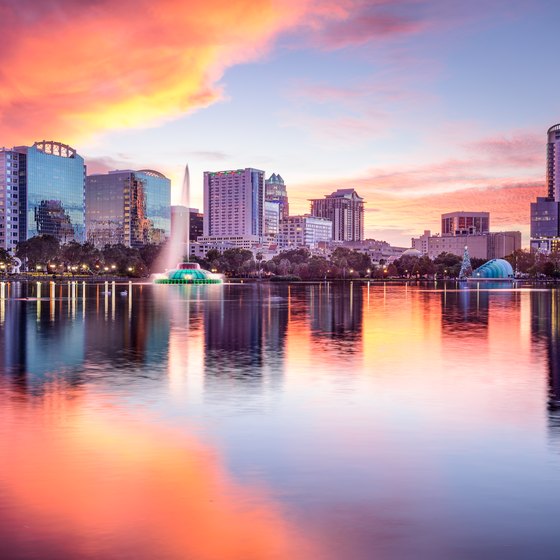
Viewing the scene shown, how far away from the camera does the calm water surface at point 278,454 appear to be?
8156 millimetres

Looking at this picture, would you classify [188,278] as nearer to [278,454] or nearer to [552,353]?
[552,353]

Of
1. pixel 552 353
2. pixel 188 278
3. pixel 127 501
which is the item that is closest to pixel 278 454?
pixel 127 501

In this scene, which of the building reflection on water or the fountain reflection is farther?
the building reflection on water

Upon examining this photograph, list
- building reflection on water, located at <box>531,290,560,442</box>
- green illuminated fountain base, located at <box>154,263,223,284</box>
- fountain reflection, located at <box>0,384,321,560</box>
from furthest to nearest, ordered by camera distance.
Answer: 1. green illuminated fountain base, located at <box>154,263,223,284</box>
2. building reflection on water, located at <box>531,290,560,442</box>
3. fountain reflection, located at <box>0,384,321,560</box>

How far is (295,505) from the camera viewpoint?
9.20 meters

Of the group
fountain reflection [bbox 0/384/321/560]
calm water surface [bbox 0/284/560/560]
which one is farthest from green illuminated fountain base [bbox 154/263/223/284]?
fountain reflection [bbox 0/384/321/560]

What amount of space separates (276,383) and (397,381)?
3.38 meters

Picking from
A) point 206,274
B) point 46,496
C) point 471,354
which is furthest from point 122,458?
point 206,274

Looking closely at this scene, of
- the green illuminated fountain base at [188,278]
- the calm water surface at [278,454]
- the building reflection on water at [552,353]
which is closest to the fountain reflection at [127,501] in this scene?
the calm water surface at [278,454]

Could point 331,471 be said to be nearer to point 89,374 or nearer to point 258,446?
point 258,446

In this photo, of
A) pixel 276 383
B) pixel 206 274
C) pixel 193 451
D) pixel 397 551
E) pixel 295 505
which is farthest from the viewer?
pixel 206 274

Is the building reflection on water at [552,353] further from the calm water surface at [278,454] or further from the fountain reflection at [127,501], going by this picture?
the fountain reflection at [127,501]

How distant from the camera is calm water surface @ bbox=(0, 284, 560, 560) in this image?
26.8ft

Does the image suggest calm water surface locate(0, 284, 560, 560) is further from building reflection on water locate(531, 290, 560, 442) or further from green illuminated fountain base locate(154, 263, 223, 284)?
green illuminated fountain base locate(154, 263, 223, 284)
